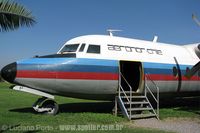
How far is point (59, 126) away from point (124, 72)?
6.83m

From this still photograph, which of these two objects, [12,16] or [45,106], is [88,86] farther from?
[12,16]

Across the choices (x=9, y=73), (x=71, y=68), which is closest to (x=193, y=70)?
(x=71, y=68)

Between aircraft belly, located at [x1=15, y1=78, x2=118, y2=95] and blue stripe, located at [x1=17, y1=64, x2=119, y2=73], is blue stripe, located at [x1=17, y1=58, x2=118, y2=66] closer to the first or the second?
blue stripe, located at [x1=17, y1=64, x2=119, y2=73]

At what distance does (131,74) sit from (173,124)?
4.72m

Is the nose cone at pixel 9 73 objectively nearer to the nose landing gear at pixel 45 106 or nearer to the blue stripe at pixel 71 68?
the blue stripe at pixel 71 68

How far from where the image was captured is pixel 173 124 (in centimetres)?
1311

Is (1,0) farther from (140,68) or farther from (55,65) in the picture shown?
(140,68)

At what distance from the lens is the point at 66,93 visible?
564 inches

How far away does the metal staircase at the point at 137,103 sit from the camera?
14461mm

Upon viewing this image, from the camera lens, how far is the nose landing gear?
563 inches

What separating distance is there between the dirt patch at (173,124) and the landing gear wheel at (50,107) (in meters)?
3.49

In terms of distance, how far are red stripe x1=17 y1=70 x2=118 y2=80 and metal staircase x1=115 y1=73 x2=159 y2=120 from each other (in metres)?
0.83

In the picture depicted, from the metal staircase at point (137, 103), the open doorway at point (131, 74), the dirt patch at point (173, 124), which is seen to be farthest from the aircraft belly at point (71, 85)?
the dirt patch at point (173, 124)

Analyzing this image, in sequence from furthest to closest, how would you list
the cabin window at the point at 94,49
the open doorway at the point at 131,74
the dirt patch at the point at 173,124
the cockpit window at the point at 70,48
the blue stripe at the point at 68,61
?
the open doorway at the point at 131,74 → the cockpit window at the point at 70,48 → the cabin window at the point at 94,49 → the blue stripe at the point at 68,61 → the dirt patch at the point at 173,124
